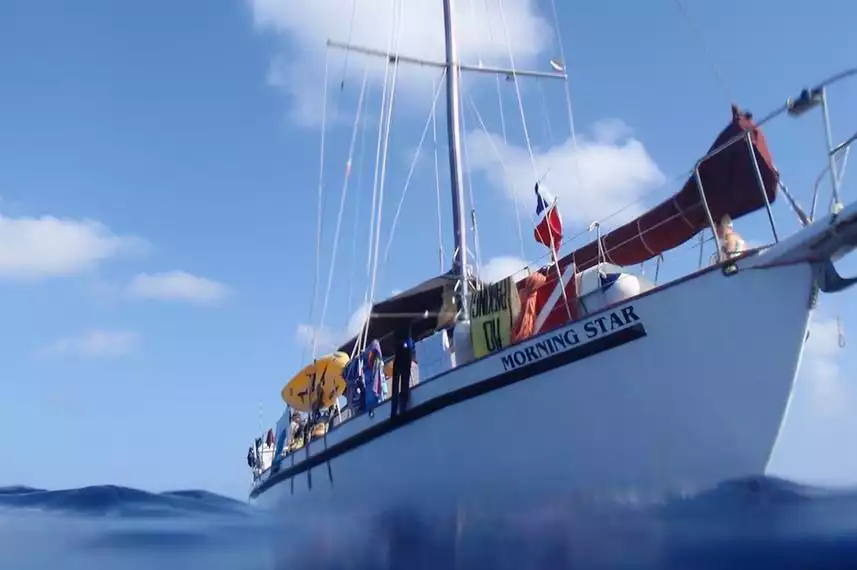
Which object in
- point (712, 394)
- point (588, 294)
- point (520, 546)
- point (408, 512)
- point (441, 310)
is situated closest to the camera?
point (520, 546)

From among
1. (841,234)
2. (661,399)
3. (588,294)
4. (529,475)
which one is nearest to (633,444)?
(661,399)

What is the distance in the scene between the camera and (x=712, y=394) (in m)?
8.61

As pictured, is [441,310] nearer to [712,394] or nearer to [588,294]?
[588,294]

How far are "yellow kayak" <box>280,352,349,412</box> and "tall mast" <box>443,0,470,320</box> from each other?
401 centimetres

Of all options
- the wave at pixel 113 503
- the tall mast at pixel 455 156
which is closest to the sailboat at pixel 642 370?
the tall mast at pixel 455 156

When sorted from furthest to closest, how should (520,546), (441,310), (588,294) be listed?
(441,310)
(588,294)
(520,546)

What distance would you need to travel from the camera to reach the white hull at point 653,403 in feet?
27.6

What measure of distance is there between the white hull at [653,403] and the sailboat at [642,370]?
17 millimetres

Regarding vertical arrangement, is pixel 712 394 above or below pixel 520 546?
above

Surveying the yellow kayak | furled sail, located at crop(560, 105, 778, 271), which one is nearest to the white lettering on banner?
furled sail, located at crop(560, 105, 778, 271)

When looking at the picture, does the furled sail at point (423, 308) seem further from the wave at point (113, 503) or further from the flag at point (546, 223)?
the wave at point (113, 503)

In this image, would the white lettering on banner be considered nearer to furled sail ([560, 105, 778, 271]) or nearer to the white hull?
the white hull

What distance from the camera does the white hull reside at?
27.6 feet

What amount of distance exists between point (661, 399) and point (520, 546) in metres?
3.03
